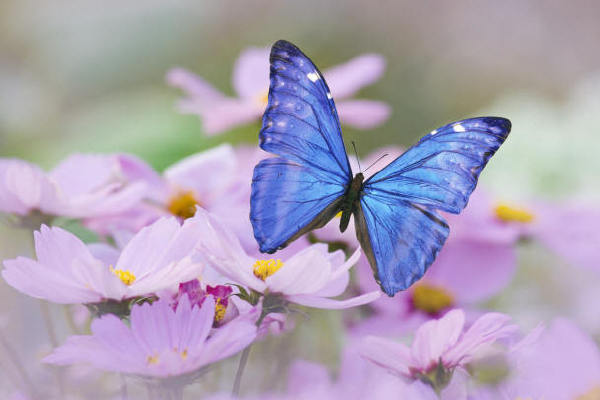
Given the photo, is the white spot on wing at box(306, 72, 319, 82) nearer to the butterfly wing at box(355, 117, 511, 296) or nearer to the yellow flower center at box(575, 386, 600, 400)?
the butterfly wing at box(355, 117, 511, 296)

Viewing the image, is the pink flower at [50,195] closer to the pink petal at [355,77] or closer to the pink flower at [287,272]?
the pink flower at [287,272]

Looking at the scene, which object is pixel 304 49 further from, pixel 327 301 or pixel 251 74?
pixel 327 301

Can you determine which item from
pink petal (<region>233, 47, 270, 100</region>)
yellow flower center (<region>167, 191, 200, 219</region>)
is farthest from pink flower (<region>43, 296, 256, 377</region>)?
pink petal (<region>233, 47, 270, 100</region>)

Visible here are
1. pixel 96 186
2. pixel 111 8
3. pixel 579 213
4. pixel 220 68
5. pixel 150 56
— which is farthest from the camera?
pixel 111 8

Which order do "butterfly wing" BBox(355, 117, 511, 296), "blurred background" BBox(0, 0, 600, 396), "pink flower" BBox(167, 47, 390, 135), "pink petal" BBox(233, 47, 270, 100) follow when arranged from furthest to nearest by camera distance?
"blurred background" BBox(0, 0, 600, 396), "pink petal" BBox(233, 47, 270, 100), "pink flower" BBox(167, 47, 390, 135), "butterfly wing" BBox(355, 117, 511, 296)

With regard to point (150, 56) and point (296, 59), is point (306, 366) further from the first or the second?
point (150, 56)

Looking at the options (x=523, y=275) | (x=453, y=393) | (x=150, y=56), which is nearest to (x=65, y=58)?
(x=150, y=56)
